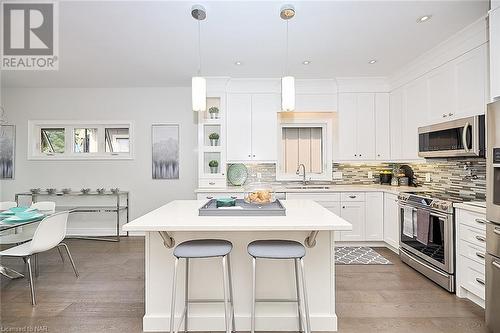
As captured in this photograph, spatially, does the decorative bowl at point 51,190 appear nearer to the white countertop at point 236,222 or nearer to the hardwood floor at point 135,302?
the hardwood floor at point 135,302

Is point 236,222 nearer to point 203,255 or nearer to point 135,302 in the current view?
point 203,255

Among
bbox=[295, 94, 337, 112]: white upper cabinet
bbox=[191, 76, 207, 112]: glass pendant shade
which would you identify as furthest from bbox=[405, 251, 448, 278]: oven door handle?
bbox=[191, 76, 207, 112]: glass pendant shade

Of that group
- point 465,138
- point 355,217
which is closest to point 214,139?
point 355,217

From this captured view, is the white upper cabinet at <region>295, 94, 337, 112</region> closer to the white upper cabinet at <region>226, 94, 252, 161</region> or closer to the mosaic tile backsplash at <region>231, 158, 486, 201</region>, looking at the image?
the white upper cabinet at <region>226, 94, 252, 161</region>

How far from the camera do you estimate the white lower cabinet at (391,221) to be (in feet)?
12.4

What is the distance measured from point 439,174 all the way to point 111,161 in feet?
17.4

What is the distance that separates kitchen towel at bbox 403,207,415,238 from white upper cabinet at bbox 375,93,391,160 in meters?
1.32

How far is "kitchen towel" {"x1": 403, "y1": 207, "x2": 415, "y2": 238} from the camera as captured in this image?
3.28 metres

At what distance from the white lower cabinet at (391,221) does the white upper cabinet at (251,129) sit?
1.81m

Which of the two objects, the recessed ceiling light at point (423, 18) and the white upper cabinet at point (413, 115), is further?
the white upper cabinet at point (413, 115)

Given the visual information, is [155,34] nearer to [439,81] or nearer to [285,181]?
[285,181]

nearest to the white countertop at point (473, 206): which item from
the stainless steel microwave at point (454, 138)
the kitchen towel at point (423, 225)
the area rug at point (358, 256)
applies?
the kitchen towel at point (423, 225)

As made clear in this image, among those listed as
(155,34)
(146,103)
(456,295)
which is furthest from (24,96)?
(456,295)

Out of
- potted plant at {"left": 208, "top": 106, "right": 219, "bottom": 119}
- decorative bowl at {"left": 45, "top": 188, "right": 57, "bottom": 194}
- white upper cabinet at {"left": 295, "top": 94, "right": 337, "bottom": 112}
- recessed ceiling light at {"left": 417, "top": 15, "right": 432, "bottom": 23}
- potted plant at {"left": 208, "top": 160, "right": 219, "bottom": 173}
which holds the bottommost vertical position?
decorative bowl at {"left": 45, "top": 188, "right": 57, "bottom": 194}
